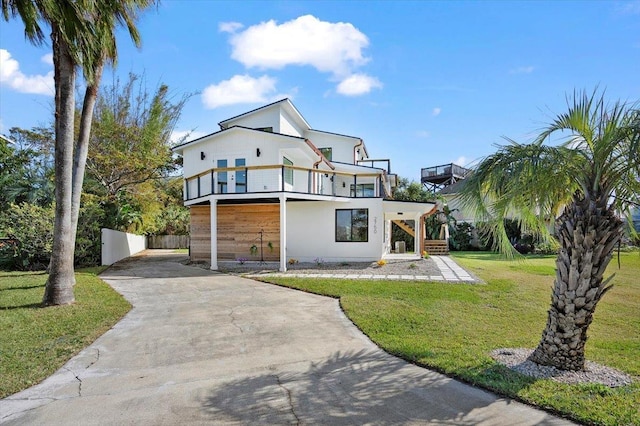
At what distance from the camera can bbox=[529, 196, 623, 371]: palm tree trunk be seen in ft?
→ 13.6

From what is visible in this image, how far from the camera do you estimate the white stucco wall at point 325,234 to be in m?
16.1

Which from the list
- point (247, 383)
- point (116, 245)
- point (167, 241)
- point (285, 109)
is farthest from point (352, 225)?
point (167, 241)

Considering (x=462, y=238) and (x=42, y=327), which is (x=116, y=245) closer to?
(x=42, y=327)

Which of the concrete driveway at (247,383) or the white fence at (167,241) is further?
the white fence at (167,241)

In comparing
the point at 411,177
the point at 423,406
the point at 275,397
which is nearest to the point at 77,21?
the point at 275,397

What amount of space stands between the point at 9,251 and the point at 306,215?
1171 cm

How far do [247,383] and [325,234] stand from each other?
12.5 metres

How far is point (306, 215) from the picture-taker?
16750 millimetres

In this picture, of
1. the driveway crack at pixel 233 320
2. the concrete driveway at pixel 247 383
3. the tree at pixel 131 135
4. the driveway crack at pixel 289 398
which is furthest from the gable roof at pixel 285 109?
the driveway crack at pixel 289 398

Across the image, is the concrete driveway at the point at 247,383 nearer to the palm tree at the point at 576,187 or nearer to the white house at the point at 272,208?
the palm tree at the point at 576,187

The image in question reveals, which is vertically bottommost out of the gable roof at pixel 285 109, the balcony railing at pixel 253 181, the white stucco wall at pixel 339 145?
the balcony railing at pixel 253 181

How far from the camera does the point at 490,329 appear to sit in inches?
250

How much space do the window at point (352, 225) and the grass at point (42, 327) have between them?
9.42 meters

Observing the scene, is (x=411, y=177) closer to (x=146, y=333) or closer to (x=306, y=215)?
(x=306, y=215)
